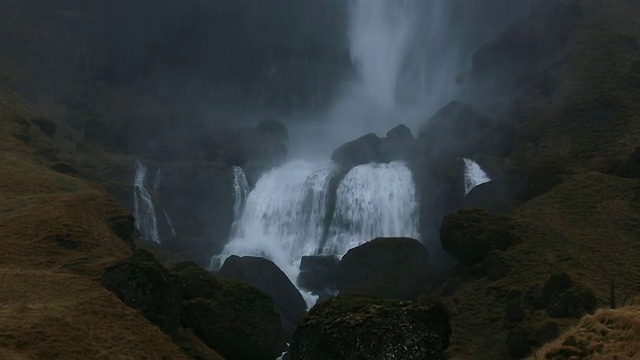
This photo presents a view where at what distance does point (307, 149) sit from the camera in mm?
123500

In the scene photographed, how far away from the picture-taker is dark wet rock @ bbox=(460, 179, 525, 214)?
207ft

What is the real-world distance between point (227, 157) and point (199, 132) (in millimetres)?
18558

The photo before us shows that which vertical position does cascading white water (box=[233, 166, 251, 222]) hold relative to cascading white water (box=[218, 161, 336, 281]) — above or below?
above

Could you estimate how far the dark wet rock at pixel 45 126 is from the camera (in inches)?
3287

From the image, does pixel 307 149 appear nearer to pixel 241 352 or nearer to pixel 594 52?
pixel 594 52

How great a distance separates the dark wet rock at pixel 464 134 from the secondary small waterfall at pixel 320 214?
853 centimetres

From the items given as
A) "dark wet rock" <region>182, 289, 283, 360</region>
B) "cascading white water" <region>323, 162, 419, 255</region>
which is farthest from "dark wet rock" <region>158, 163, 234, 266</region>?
"dark wet rock" <region>182, 289, 283, 360</region>

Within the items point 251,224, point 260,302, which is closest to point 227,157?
point 251,224

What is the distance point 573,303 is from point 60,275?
27.7m

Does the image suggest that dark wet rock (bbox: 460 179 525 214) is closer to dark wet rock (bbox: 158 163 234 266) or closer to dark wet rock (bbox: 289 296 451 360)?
dark wet rock (bbox: 158 163 234 266)

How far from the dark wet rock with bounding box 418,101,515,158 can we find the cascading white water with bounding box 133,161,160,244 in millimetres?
34108

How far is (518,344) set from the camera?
37688mm

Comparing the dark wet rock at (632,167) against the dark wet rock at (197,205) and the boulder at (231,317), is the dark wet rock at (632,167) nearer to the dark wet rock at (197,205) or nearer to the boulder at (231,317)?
the boulder at (231,317)

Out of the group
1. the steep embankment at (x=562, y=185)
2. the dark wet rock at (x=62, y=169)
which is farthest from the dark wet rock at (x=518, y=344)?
the dark wet rock at (x=62, y=169)
